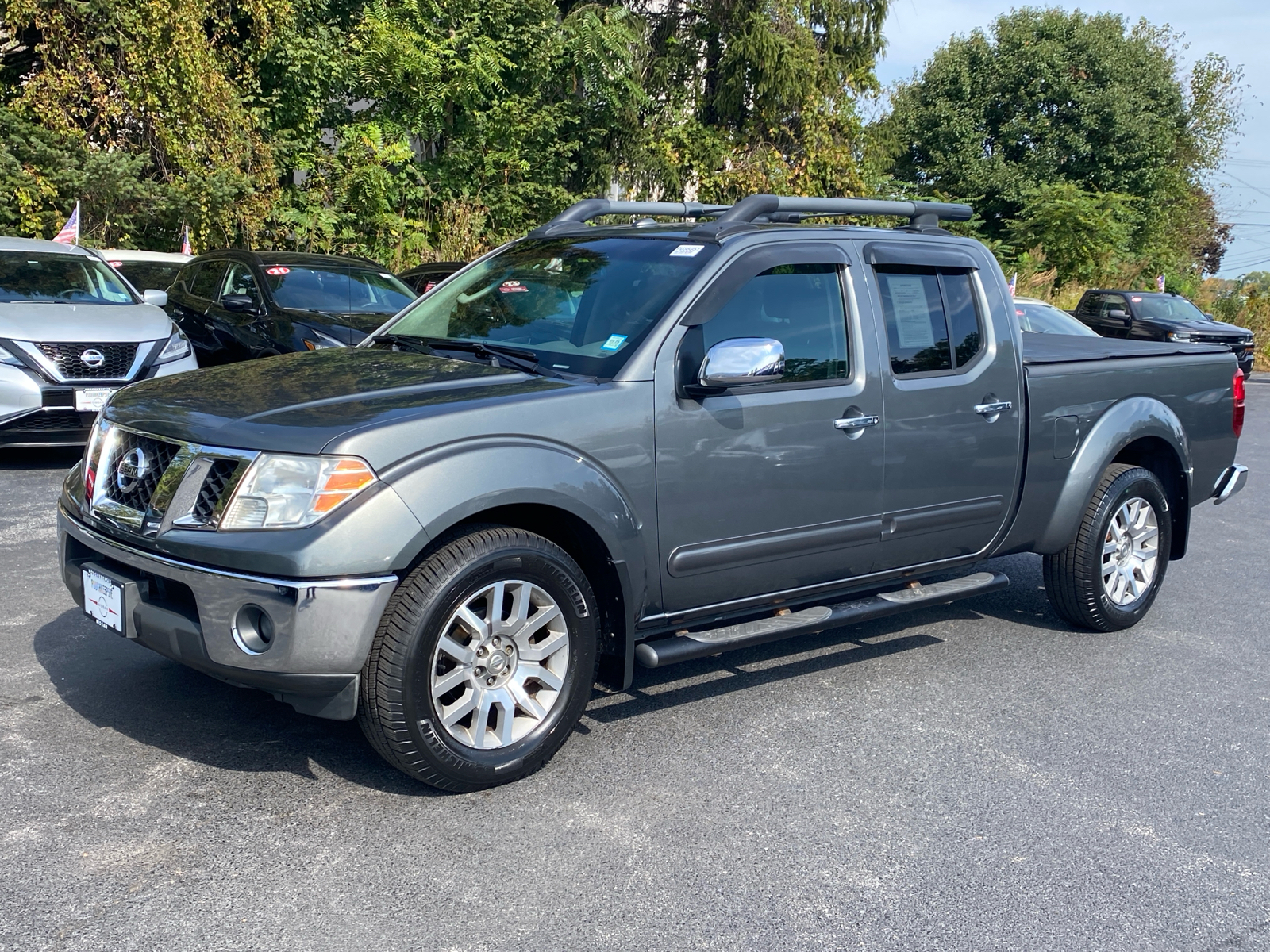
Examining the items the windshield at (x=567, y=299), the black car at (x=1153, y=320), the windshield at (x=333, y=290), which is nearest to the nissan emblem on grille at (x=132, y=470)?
the windshield at (x=567, y=299)

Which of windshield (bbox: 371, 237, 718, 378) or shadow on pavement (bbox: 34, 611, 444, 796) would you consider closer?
shadow on pavement (bbox: 34, 611, 444, 796)

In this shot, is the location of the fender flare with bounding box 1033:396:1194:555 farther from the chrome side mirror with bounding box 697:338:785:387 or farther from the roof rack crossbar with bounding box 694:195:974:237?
the chrome side mirror with bounding box 697:338:785:387

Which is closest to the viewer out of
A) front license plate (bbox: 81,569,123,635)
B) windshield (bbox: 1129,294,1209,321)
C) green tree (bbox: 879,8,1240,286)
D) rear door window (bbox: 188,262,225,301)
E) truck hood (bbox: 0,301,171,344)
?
front license plate (bbox: 81,569,123,635)

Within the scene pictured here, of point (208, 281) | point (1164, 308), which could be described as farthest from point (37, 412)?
point (1164, 308)

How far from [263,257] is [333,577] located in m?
9.17

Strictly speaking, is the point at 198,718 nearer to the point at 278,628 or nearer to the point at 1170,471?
the point at 278,628

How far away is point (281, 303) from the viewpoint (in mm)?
11156

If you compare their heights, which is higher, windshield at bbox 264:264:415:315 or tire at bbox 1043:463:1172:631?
windshield at bbox 264:264:415:315

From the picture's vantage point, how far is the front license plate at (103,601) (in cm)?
382

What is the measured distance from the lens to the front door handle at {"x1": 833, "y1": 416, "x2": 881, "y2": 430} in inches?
184

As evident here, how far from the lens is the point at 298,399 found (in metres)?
3.91

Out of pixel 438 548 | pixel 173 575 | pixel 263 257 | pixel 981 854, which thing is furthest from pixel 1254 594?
pixel 263 257

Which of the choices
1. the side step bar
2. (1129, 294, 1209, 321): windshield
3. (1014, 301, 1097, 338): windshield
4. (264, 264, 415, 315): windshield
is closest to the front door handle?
the side step bar

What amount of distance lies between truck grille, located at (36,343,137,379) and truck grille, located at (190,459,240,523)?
5.75 m
